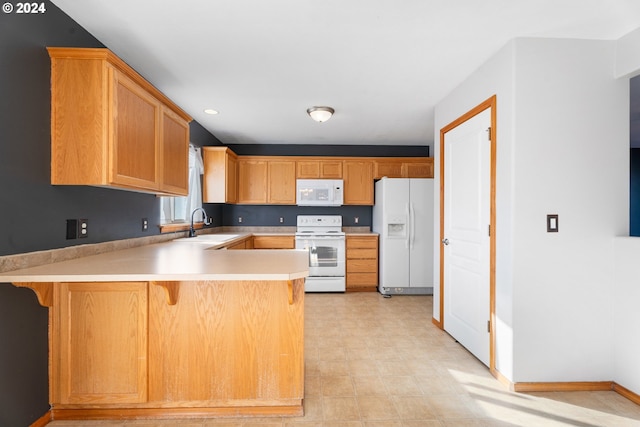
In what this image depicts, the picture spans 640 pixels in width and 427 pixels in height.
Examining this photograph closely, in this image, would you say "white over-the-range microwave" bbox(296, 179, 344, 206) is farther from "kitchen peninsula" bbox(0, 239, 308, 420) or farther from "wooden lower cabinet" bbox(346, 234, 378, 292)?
"kitchen peninsula" bbox(0, 239, 308, 420)

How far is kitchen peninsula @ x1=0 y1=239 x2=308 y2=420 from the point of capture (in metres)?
1.81

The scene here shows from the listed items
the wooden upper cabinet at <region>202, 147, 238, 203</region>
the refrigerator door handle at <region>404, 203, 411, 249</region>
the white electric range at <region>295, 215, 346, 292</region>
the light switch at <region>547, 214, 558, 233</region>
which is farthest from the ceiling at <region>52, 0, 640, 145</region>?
the white electric range at <region>295, 215, 346, 292</region>

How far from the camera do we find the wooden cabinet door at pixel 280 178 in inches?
201

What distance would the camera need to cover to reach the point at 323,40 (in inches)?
85.9

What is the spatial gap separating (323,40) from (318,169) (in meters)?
3.00

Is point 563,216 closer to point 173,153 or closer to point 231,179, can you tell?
point 173,153

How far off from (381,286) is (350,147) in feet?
7.69

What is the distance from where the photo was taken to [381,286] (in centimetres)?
473

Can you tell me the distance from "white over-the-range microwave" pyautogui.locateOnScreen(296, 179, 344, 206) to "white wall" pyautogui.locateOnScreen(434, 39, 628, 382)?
306 cm

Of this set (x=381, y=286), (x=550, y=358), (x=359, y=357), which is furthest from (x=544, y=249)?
(x=381, y=286)

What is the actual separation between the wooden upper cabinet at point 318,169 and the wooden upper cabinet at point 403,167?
628mm

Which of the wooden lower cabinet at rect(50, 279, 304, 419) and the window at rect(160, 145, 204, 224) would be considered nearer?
the wooden lower cabinet at rect(50, 279, 304, 419)

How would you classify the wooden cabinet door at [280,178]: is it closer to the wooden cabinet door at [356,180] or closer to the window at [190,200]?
the wooden cabinet door at [356,180]

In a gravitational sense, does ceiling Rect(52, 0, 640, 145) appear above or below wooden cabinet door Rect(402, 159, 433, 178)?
above
